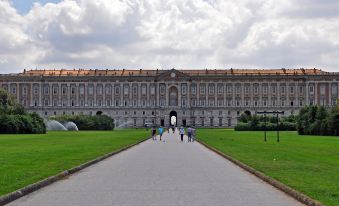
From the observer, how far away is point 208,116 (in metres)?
183

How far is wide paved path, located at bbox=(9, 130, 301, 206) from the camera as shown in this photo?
1542 cm

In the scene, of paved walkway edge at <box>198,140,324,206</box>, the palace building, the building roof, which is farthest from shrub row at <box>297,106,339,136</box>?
the building roof

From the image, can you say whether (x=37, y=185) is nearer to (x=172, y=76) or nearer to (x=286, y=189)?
(x=286, y=189)

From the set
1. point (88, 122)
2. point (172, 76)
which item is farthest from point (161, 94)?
point (88, 122)

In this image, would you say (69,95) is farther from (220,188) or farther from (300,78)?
(220,188)

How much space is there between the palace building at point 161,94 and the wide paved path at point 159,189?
156855 mm

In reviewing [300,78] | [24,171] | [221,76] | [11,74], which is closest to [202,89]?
[221,76]

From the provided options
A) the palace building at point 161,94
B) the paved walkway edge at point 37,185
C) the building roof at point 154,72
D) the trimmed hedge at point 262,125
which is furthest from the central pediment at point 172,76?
the paved walkway edge at point 37,185

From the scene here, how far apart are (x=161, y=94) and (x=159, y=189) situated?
546 ft

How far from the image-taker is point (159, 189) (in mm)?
17703

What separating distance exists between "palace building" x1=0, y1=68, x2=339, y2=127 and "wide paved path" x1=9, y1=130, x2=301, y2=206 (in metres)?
157

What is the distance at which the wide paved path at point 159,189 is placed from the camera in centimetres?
1542

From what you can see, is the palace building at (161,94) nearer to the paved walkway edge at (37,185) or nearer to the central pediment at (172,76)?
the central pediment at (172,76)

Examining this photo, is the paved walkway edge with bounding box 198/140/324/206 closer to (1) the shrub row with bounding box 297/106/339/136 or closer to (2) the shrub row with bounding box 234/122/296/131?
(1) the shrub row with bounding box 297/106/339/136
